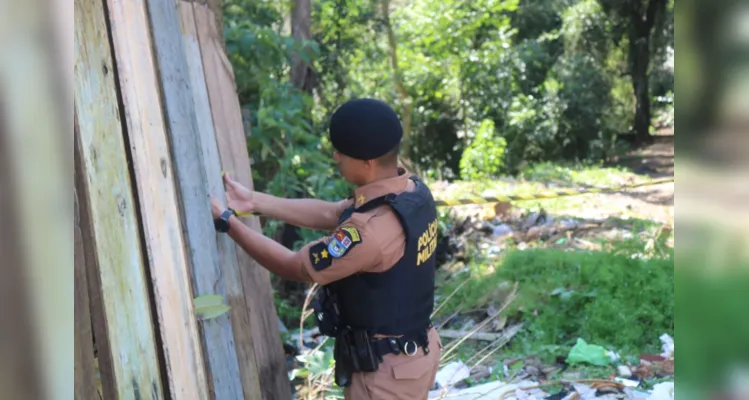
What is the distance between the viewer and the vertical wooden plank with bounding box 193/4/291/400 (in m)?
2.67

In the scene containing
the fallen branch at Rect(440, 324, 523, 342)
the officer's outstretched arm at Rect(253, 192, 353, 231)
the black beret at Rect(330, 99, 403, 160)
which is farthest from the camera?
the fallen branch at Rect(440, 324, 523, 342)

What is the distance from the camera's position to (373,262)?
222 cm

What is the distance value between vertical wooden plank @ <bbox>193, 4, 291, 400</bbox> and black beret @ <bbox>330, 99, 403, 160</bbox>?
A: 0.64 metres

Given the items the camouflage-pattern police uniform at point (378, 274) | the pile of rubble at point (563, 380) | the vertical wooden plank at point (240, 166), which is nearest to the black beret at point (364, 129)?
the camouflage-pattern police uniform at point (378, 274)

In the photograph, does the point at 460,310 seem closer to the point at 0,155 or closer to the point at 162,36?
the point at 162,36

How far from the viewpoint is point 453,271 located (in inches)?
299

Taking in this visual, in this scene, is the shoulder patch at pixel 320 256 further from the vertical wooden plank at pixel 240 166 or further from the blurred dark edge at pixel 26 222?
the blurred dark edge at pixel 26 222

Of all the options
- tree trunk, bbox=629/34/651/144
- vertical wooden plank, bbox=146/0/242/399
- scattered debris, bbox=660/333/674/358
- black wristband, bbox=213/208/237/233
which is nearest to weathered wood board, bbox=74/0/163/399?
vertical wooden plank, bbox=146/0/242/399

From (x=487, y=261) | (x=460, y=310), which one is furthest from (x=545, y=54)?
(x=460, y=310)

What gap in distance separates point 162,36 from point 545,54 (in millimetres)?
18299

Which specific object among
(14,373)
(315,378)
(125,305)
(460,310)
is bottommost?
(460,310)

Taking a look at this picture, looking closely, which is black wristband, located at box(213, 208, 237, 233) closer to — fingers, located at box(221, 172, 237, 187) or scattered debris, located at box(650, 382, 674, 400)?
fingers, located at box(221, 172, 237, 187)

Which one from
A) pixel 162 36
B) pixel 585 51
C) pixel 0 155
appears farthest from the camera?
pixel 585 51

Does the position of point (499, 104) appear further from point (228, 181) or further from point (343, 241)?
point (343, 241)
